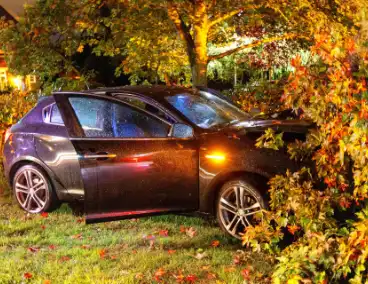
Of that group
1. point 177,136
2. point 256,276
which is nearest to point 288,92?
point 256,276

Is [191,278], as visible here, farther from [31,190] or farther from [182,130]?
[31,190]

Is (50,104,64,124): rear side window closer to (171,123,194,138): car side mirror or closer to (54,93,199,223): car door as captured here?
(54,93,199,223): car door

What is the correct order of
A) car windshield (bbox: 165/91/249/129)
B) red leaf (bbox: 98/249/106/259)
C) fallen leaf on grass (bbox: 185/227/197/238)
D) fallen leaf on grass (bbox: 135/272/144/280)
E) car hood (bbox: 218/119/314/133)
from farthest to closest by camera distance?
car windshield (bbox: 165/91/249/129), fallen leaf on grass (bbox: 185/227/197/238), car hood (bbox: 218/119/314/133), red leaf (bbox: 98/249/106/259), fallen leaf on grass (bbox: 135/272/144/280)

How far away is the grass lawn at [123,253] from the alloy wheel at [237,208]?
0.14 meters

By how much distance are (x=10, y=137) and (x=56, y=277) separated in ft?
10.5

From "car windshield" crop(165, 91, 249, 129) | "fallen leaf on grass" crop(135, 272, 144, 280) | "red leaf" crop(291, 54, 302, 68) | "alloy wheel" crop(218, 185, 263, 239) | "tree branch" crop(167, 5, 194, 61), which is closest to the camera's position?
"red leaf" crop(291, 54, 302, 68)

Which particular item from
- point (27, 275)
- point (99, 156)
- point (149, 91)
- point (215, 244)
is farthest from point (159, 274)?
point (149, 91)

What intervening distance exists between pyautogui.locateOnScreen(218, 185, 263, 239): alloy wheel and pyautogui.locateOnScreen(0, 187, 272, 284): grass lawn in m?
0.14

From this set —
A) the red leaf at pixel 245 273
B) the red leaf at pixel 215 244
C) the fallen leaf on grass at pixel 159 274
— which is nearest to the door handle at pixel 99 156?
the red leaf at pixel 215 244

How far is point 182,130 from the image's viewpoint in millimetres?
5930

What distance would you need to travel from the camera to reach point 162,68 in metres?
14.3

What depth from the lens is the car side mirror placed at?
592cm

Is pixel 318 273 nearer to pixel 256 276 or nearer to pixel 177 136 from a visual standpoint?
pixel 256 276

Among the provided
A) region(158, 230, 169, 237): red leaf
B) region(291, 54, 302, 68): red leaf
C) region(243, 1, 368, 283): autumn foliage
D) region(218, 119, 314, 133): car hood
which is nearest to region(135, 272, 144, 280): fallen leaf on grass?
region(243, 1, 368, 283): autumn foliage
